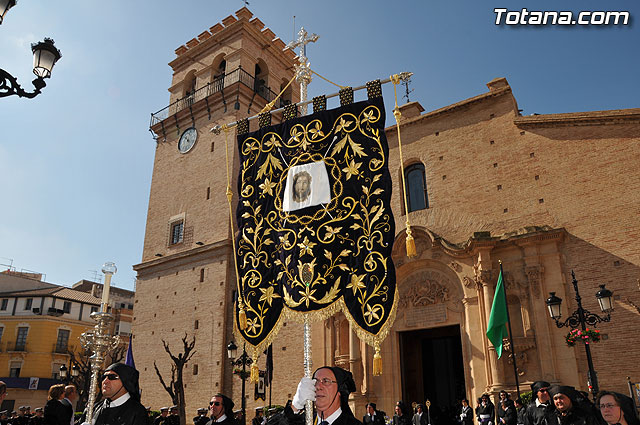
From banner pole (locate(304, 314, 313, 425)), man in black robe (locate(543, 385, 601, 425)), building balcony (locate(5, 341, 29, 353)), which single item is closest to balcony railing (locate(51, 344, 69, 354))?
building balcony (locate(5, 341, 29, 353))

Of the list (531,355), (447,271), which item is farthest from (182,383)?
(531,355)

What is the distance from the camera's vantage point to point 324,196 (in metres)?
7.28

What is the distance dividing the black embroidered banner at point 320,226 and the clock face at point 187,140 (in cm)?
1993

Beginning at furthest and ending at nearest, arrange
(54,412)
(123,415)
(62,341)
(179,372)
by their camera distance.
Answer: (62,341)
(179,372)
(54,412)
(123,415)

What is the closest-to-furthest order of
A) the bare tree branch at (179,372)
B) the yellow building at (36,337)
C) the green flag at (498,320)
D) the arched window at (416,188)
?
the green flag at (498,320) → the arched window at (416,188) → the bare tree branch at (179,372) → the yellow building at (36,337)

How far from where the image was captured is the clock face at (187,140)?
2711 cm

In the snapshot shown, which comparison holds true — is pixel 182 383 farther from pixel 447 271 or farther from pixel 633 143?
pixel 633 143

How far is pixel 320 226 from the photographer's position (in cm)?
720

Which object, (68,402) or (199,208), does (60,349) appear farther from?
(68,402)

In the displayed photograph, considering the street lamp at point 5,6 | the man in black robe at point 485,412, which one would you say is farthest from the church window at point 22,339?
the street lamp at point 5,6

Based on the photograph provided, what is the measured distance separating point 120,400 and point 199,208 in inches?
819

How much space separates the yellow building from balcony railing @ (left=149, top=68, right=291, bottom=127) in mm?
19070

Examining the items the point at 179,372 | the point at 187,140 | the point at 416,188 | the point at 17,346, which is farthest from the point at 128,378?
the point at 17,346

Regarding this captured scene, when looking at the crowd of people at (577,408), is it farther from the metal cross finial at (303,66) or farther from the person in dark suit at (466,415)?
the person in dark suit at (466,415)
